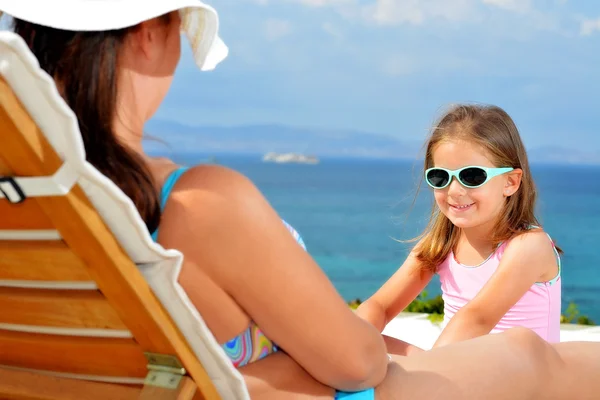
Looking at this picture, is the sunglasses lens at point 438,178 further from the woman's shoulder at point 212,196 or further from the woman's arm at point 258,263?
the woman's shoulder at point 212,196

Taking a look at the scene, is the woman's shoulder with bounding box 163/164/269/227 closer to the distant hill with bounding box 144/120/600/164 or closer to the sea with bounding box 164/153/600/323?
the sea with bounding box 164/153/600/323

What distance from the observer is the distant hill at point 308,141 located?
7594 centimetres

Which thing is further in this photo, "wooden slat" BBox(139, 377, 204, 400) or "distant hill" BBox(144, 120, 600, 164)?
"distant hill" BBox(144, 120, 600, 164)

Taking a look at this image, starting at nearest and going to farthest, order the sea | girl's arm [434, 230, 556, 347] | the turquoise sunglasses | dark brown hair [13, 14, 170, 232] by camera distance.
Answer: dark brown hair [13, 14, 170, 232]
girl's arm [434, 230, 556, 347]
the turquoise sunglasses
the sea

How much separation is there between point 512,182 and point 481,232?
243mm

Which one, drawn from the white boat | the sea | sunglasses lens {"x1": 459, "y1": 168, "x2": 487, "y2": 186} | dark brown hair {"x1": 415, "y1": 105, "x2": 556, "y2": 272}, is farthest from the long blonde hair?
the white boat

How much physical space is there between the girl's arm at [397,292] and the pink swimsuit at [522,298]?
0.14 metres

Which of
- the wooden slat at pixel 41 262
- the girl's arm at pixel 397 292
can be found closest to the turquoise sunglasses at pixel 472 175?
the girl's arm at pixel 397 292

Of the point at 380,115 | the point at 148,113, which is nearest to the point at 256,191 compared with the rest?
the point at 148,113

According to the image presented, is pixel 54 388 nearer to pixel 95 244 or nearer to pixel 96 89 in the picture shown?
pixel 95 244

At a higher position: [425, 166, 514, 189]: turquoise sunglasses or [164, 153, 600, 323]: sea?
[425, 166, 514, 189]: turquoise sunglasses

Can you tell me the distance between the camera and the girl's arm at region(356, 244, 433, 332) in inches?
134

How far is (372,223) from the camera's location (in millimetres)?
44812

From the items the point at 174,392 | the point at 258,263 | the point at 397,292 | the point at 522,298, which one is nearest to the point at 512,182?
the point at 522,298
